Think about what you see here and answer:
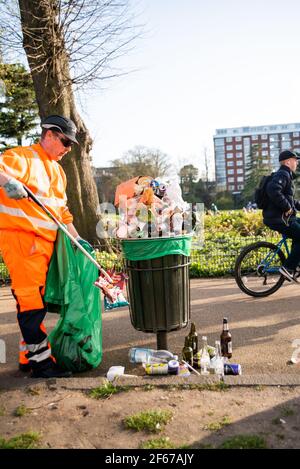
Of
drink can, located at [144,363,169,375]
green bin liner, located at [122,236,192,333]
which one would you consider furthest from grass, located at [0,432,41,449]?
green bin liner, located at [122,236,192,333]

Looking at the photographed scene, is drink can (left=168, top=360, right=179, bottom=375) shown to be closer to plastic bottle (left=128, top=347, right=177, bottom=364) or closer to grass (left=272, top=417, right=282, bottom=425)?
plastic bottle (left=128, top=347, right=177, bottom=364)

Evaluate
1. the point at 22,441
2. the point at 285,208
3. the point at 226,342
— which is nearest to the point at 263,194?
the point at 285,208

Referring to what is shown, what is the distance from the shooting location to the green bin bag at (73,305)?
141 inches

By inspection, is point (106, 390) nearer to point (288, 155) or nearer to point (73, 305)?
point (73, 305)

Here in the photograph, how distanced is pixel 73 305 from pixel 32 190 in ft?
3.14

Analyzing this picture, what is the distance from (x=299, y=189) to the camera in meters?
44.1

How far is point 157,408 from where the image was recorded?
2814 millimetres

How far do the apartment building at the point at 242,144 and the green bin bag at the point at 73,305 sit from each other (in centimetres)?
10490

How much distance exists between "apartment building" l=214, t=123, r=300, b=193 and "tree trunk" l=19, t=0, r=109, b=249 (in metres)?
99.4

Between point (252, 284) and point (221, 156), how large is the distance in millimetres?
108638

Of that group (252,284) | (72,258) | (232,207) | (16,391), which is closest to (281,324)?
(252,284)

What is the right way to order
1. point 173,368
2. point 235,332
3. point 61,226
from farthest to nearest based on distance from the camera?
point 235,332 < point 61,226 < point 173,368

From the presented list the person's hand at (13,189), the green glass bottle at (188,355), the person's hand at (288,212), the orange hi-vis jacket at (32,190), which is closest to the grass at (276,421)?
the green glass bottle at (188,355)

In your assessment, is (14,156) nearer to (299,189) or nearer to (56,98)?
(56,98)
